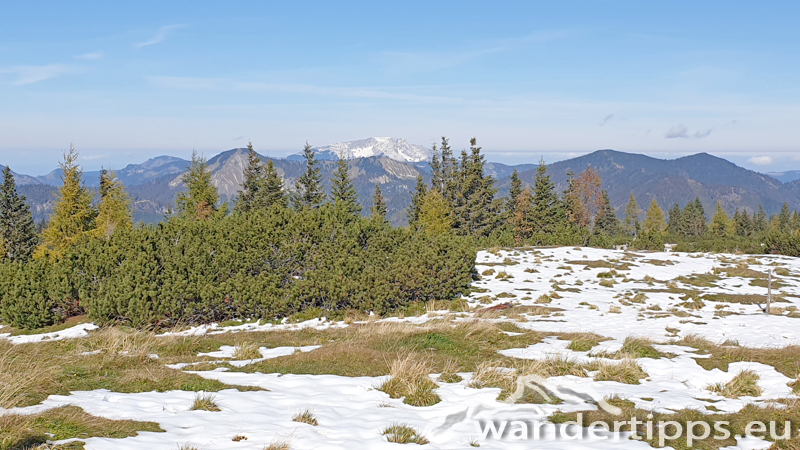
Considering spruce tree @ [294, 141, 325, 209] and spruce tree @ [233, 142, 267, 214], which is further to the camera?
spruce tree @ [233, 142, 267, 214]

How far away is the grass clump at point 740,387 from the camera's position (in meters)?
7.80

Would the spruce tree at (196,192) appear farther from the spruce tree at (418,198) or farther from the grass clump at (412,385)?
the grass clump at (412,385)

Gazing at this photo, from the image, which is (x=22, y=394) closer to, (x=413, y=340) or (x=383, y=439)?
(x=383, y=439)

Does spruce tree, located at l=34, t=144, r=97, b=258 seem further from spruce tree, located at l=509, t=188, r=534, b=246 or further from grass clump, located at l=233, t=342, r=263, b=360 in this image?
spruce tree, located at l=509, t=188, r=534, b=246

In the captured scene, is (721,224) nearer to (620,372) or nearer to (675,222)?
(675,222)

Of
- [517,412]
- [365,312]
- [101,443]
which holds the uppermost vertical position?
[101,443]

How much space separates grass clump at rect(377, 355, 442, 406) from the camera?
7316mm

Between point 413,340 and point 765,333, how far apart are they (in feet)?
32.1

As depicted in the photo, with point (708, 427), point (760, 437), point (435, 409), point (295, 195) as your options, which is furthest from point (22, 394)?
point (295, 195)

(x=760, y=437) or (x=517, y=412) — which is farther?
(x=517, y=412)

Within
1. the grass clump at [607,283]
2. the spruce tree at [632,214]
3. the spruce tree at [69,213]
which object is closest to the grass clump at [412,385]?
the grass clump at [607,283]

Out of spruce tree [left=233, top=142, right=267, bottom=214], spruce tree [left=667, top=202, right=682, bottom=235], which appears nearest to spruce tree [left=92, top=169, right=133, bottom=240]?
spruce tree [left=233, top=142, right=267, bottom=214]

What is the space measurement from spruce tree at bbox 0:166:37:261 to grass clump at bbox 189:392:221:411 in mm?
61774

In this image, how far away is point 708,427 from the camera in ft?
20.6
